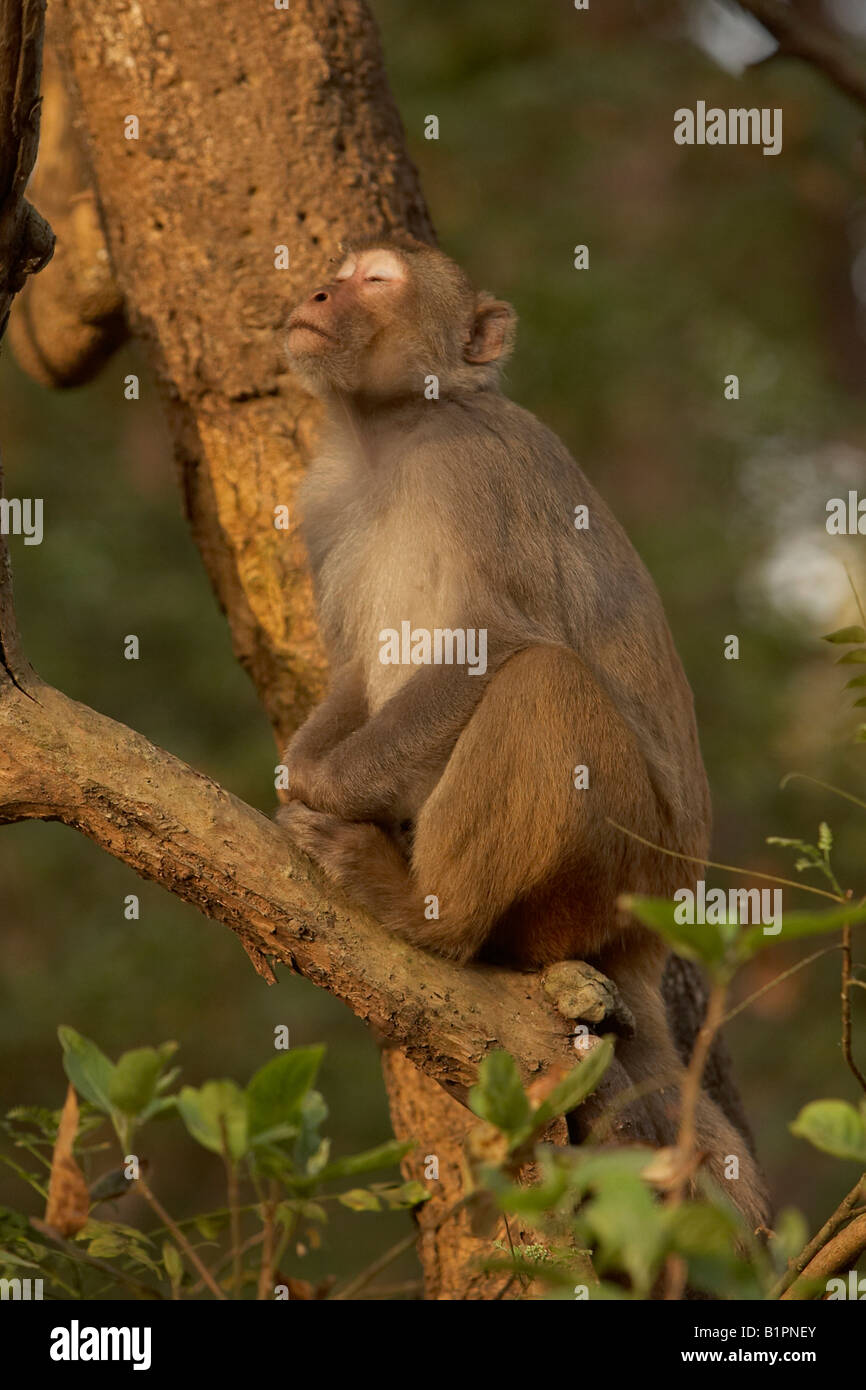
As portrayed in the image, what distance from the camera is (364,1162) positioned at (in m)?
2.19

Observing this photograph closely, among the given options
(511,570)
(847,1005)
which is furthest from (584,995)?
(511,570)

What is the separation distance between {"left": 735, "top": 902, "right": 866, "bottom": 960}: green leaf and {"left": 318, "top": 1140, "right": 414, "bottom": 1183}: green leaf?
2.30ft

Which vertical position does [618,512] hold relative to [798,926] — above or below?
above

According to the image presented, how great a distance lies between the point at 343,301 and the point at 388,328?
0.56ft

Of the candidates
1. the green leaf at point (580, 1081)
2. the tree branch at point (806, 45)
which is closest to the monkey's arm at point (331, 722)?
the green leaf at point (580, 1081)

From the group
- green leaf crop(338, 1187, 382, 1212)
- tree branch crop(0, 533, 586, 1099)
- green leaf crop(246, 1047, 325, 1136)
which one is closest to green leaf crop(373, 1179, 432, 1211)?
green leaf crop(338, 1187, 382, 1212)

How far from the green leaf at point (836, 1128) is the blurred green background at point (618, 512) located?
8537mm

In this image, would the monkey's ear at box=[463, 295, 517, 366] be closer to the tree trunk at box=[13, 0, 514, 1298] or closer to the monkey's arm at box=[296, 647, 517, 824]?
the tree trunk at box=[13, 0, 514, 1298]

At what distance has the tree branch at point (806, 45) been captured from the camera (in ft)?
19.5

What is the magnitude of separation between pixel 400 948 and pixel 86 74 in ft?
12.3

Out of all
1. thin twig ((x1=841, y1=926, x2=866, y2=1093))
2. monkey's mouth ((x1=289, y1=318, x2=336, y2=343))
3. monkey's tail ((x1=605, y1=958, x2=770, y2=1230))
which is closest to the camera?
thin twig ((x1=841, y1=926, x2=866, y2=1093))

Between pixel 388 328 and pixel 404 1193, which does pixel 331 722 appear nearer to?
pixel 388 328

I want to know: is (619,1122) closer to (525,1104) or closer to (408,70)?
(525,1104)

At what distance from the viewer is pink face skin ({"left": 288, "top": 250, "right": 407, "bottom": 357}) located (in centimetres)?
491
